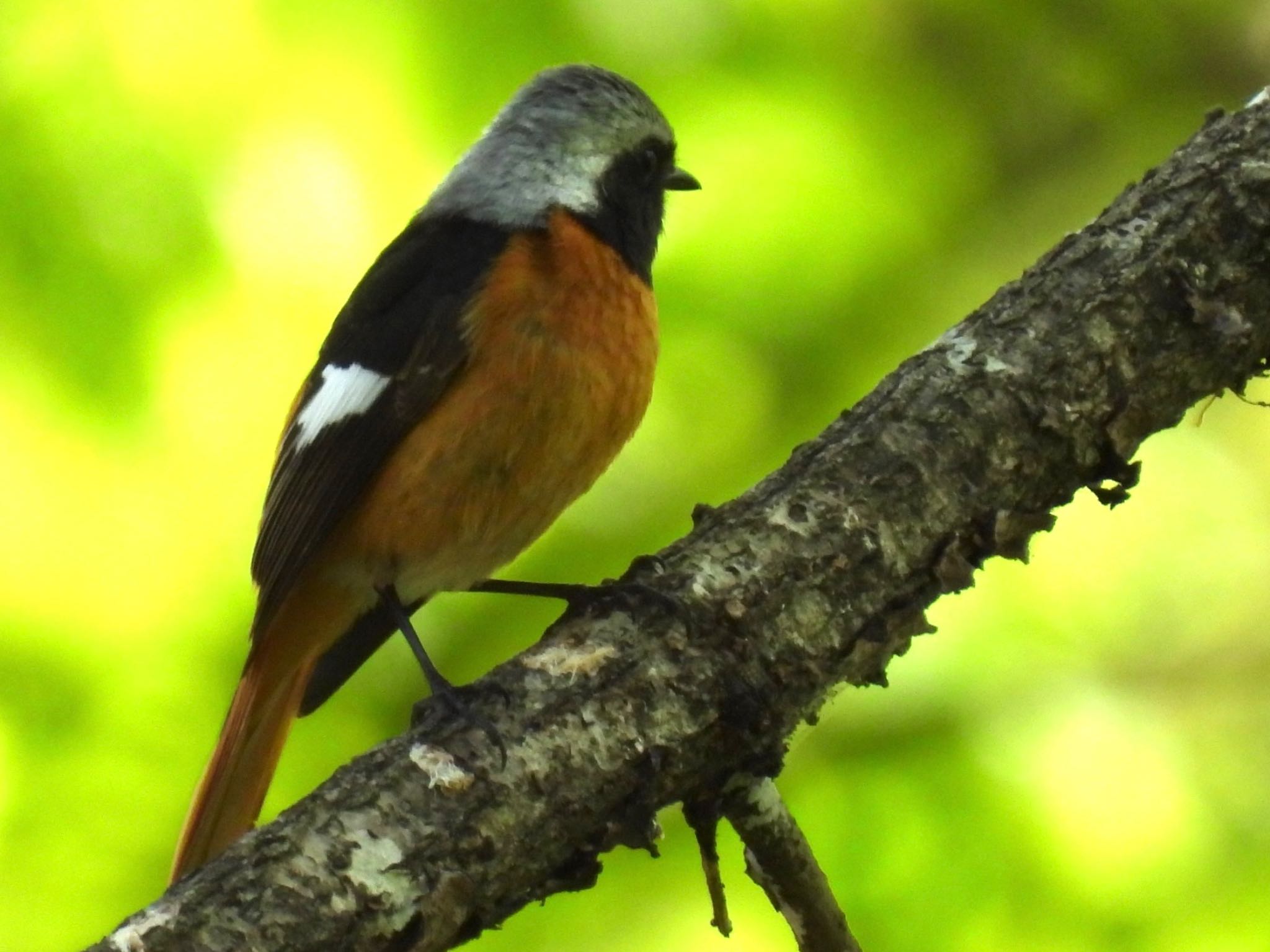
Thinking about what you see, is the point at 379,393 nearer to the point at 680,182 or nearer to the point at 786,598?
the point at 680,182

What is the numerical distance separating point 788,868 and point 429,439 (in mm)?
1154

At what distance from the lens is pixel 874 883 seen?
275 centimetres

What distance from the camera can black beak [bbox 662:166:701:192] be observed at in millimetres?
3385

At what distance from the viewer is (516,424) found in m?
2.83

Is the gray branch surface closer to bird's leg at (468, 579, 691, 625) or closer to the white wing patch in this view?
bird's leg at (468, 579, 691, 625)

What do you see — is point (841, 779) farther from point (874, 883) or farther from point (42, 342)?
point (42, 342)

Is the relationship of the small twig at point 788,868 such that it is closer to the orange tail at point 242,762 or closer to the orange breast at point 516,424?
the orange breast at point 516,424

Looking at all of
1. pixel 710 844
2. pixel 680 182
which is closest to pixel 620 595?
pixel 710 844

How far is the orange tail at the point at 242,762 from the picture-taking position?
2799mm

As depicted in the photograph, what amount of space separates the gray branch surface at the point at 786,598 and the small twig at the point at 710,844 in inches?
2.2

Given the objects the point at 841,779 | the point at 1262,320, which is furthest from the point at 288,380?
the point at 1262,320

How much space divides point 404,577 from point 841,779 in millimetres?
1010

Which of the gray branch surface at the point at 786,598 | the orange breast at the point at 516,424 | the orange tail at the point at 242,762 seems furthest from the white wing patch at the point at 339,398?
the gray branch surface at the point at 786,598

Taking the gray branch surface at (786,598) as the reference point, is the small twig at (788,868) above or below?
below
